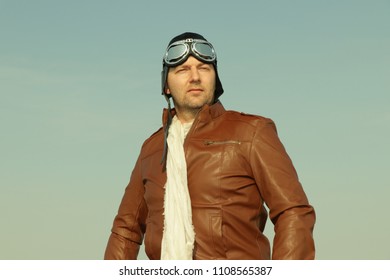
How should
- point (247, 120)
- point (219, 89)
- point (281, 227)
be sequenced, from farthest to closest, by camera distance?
point (219, 89)
point (247, 120)
point (281, 227)

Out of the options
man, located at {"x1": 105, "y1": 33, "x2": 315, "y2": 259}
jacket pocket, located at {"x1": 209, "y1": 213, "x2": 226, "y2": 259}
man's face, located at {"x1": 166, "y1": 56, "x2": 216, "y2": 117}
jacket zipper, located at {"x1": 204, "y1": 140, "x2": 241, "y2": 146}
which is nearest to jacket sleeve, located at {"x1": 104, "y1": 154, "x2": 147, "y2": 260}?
man, located at {"x1": 105, "y1": 33, "x2": 315, "y2": 259}

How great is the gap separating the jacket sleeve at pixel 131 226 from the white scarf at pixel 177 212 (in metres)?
0.86

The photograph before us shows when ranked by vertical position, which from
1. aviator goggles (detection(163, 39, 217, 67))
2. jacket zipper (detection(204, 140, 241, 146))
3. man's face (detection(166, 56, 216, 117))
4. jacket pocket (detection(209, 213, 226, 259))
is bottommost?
jacket pocket (detection(209, 213, 226, 259))

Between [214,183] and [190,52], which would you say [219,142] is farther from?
[190,52]

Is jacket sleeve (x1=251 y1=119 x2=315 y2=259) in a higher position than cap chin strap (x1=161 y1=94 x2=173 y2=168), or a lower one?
lower

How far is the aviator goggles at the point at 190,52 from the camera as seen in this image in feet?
20.6

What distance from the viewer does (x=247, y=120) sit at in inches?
238

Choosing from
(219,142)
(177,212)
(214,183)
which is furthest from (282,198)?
(177,212)

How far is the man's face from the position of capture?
6164mm

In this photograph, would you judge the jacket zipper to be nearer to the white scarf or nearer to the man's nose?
the white scarf

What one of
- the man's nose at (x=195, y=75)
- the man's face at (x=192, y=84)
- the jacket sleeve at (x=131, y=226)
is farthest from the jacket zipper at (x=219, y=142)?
the jacket sleeve at (x=131, y=226)
